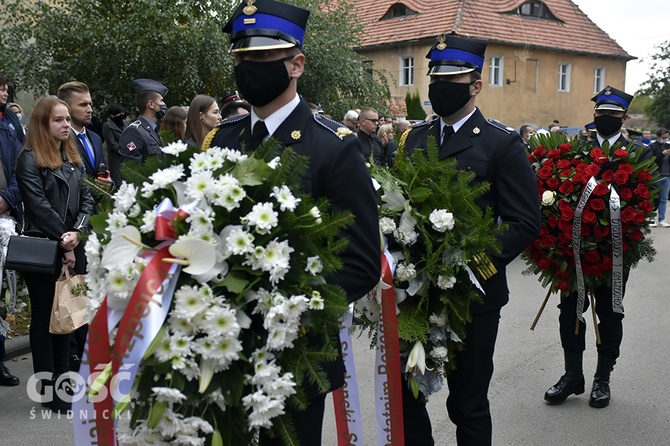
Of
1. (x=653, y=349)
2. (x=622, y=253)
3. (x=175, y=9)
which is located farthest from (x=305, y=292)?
(x=175, y=9)

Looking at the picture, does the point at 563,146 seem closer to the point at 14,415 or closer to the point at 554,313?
the point at 554,313

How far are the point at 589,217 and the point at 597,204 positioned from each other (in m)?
0.10

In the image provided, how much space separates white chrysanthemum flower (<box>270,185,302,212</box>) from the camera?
216cm

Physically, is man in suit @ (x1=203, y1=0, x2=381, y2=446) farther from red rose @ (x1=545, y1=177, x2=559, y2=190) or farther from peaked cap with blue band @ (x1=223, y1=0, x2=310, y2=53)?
red rose @ (x1=545, y1=177, x2=559, y2=190)

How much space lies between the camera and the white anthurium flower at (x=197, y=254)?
2070mm

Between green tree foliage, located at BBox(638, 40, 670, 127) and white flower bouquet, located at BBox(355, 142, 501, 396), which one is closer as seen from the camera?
white flower bouquet, located at BBox(355, 142, 501, 396)

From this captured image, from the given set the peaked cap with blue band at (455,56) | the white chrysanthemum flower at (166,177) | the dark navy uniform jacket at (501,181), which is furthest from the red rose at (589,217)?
the white chrysanthemum flower at (166,177)

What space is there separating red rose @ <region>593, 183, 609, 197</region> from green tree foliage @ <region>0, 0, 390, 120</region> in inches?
351

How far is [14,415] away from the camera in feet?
16.6

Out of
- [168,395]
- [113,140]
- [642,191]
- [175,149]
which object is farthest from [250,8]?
[113,140]

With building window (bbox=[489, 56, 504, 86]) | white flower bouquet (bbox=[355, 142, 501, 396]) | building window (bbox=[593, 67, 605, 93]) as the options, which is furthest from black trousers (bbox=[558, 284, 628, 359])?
building window (bbox=[593, 67, 605, 93])

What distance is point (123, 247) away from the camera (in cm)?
218

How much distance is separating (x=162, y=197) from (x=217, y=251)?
30 cm

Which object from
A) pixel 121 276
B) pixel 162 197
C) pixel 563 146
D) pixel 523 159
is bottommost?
pixel 563 146
